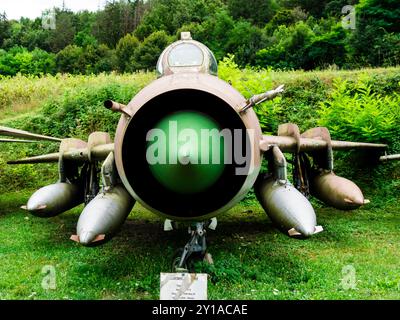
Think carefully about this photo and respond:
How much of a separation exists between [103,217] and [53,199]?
92.5 inches

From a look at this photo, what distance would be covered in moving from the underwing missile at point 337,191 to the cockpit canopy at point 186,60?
8.31 feet

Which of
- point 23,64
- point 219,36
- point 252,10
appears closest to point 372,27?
point 219,36

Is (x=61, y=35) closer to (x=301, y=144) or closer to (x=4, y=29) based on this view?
(x=4, y=29)

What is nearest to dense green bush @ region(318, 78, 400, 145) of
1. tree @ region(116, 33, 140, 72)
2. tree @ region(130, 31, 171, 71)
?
tree @ region(130, 31, 171, 71)

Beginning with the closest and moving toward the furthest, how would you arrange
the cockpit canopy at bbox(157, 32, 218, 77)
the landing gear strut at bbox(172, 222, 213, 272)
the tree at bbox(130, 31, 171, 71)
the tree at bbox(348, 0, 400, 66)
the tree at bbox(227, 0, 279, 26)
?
the landing gear strut at bbox(172, 222, 213, 272)
the cockpit canopy at bbox(157, 32, 218, 77)
the tree at bbox(348, 0, 400, 66)
the tree at bbox(130, 31, 171, 71)
the tree at bbox(227, 0, 279, 26)

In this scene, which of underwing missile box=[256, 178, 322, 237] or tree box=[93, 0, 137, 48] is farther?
tree box=[93, 0, 137, 48]

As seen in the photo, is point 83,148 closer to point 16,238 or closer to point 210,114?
point 16,238

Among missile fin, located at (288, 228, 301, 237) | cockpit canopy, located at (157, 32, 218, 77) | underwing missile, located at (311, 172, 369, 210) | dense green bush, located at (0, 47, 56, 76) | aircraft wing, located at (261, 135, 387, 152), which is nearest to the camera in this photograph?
missile fin, located at (288, 228, 301, 237)

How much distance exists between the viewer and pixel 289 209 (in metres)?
5.73

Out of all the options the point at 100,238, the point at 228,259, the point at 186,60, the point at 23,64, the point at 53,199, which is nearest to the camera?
the point at 100,238

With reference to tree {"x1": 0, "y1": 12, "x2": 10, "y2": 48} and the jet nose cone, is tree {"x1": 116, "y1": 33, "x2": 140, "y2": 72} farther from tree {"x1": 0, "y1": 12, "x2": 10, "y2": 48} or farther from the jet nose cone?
the jet nose cone

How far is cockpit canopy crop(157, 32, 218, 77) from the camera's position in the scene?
20.4 feet

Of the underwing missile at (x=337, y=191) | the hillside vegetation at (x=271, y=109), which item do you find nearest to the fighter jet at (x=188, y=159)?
the underwing missile at (x=337, y=191)
